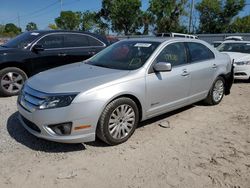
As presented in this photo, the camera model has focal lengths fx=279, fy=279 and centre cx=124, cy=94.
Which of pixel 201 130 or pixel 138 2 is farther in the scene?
pixel 138 2

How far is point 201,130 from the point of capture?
4.74 metres

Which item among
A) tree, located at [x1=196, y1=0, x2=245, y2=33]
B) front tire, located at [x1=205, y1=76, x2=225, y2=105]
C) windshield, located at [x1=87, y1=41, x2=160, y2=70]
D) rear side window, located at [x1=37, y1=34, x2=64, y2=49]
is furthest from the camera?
tree, located at [x1=196, y1=0, x2=245, y2=33]

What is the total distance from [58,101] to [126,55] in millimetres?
1668

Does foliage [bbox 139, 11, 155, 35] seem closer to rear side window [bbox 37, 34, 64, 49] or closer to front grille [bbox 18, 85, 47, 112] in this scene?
rear side window [bbox 37, 34, 64, 49]

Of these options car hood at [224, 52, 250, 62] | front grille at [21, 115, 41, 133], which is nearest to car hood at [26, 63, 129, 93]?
front grille at [21, 115, 41, 133]

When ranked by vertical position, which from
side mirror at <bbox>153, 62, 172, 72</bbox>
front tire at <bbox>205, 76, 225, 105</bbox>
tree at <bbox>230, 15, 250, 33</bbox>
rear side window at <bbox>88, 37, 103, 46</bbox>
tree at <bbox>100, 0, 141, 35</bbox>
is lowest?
front tire at <bbox>205, 76, 225, 105</bbox>

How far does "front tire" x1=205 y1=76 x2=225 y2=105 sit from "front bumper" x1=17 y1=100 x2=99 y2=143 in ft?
10.3

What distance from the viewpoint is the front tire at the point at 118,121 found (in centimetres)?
381

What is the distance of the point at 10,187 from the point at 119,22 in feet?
158

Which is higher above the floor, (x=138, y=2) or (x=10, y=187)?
(x=138, y=2)

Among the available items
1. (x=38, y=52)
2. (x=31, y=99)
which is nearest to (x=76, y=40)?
(x=38, y=52)

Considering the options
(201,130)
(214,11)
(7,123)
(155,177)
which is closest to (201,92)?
(201,130)

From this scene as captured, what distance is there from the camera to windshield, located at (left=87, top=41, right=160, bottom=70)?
4476mm

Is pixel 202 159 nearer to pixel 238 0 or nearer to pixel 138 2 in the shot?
pixel 238 0
